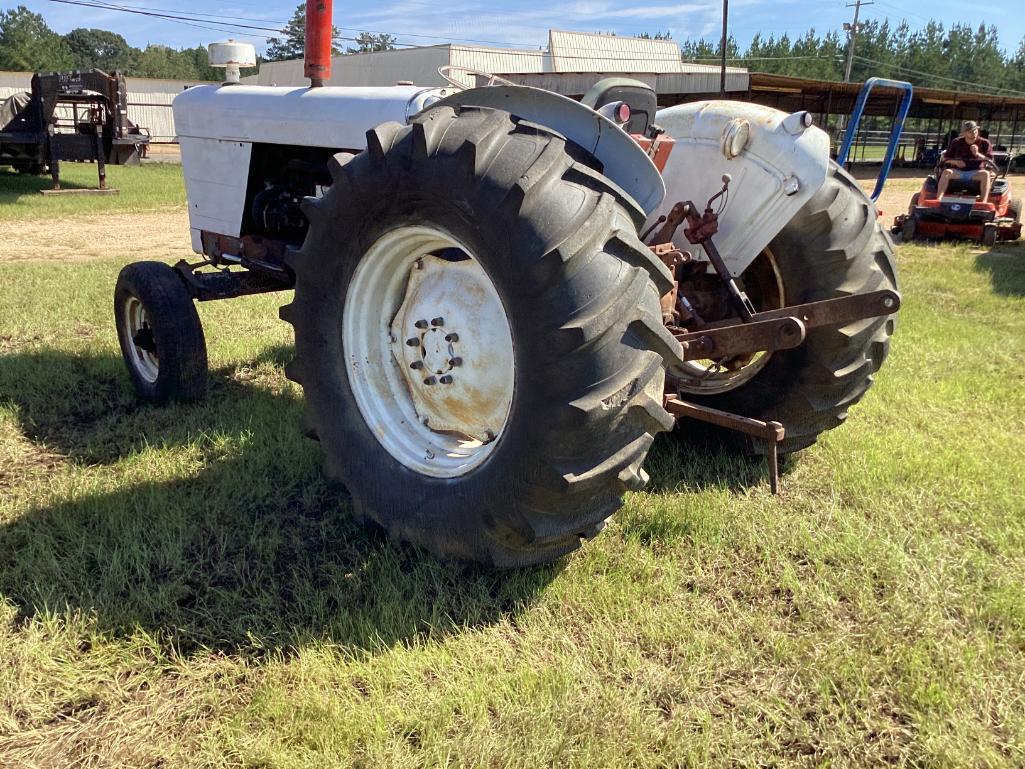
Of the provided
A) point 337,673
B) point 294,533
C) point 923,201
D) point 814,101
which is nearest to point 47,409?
point 294,533

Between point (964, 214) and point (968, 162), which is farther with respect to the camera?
point (968, 162)

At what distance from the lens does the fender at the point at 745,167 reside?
2.79 m

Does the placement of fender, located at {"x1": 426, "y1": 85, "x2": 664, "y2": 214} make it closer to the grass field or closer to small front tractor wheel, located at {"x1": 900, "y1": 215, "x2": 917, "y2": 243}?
the grass field

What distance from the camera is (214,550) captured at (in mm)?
2715

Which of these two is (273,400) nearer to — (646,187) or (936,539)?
(646,187)

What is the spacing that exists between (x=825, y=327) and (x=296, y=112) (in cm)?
255

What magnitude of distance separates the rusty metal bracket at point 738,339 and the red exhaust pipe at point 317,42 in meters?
2.32

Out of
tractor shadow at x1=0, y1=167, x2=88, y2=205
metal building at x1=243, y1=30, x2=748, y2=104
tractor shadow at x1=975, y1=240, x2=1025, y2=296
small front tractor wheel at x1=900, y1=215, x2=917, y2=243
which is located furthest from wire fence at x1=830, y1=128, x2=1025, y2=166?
tractor shadow at x1=0, y1=167, x2=88, y2=205

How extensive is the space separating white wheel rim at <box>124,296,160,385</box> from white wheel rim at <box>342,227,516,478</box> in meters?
1.90

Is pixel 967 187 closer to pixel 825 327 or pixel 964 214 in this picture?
pixel 964 214

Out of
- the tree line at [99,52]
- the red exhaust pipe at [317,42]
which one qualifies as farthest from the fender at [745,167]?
the tree line at [99,52]

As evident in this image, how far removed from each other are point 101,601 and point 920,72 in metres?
99.9

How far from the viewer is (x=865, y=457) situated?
345 cm

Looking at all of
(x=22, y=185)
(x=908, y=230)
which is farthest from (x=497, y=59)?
(x=908, y=230)
